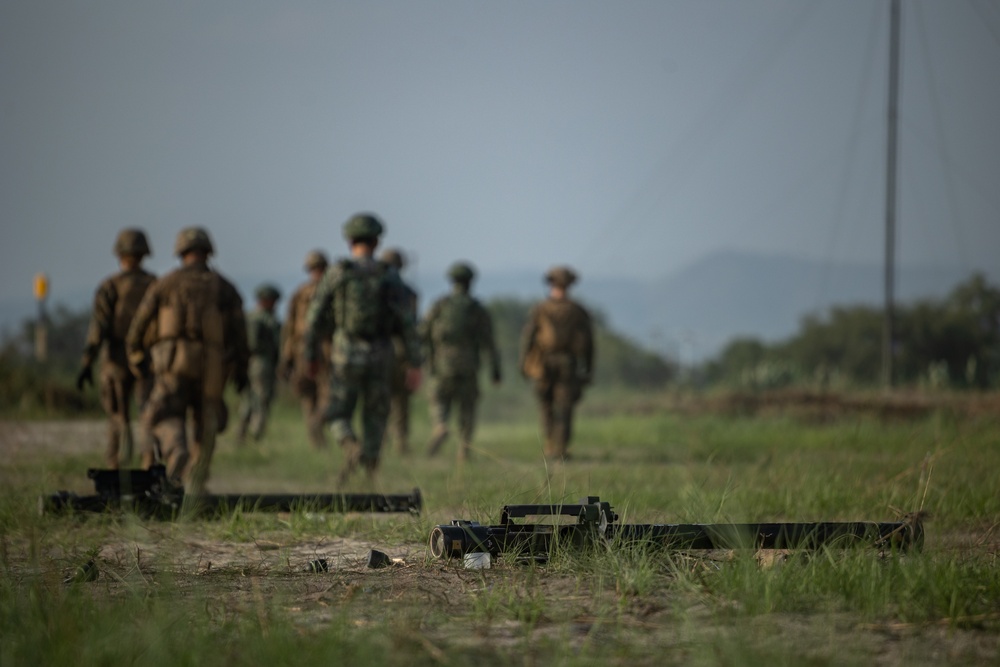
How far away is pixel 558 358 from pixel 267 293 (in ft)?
16.1

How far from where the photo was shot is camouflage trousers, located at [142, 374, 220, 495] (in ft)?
32.2

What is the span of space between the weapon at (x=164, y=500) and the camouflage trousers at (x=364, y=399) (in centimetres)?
324

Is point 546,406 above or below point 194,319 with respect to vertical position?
below

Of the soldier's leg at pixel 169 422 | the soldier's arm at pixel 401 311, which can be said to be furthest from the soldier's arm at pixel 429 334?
the soldier's leg at pixel 169 422

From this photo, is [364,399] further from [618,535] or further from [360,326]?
[618,535]

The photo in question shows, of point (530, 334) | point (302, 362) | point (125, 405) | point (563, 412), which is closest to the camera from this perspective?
point (125, 405)

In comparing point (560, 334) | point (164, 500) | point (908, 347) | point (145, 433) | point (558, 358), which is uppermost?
point (908, 347)

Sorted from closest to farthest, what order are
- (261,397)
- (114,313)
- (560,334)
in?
1. (114,313)
2. (560,334)
3. (261,397)

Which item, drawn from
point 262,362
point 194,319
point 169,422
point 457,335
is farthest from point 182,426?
point 262,362

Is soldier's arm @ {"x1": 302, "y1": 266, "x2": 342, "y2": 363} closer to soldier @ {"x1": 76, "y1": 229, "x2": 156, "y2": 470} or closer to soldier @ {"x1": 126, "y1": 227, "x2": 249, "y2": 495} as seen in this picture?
soldier @ {"x1": 126, "y1": 227, "x2": 249, "y2": 495}

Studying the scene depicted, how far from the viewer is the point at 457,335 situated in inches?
675

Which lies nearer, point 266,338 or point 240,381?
point 240,381

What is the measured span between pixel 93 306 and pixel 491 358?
6.37 metres

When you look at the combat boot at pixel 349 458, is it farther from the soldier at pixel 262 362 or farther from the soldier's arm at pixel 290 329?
the soldier at pixel 262 362
